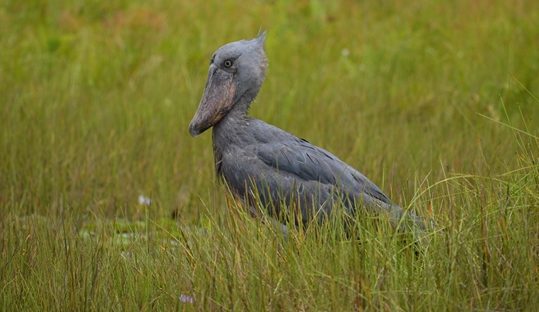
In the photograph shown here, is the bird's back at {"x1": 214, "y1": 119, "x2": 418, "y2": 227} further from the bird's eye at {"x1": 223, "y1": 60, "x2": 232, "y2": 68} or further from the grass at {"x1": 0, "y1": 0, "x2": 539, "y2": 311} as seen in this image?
the bird's eye at {"x1": 223, "y1": 60, "x2": 232, "y2": 68}

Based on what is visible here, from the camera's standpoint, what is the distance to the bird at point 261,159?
472 centimetres

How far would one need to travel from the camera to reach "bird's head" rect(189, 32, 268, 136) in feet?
16.8

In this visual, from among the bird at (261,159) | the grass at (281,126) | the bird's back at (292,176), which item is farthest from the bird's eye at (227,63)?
the grass at (281,126)

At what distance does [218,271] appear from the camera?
12.7ft

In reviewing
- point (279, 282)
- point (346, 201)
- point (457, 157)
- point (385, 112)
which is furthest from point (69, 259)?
point (385, 112)

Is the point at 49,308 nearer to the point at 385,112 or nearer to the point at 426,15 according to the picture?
the point at 385,112

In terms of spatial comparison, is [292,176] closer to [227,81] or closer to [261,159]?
[261,159]

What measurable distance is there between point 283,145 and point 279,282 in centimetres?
131

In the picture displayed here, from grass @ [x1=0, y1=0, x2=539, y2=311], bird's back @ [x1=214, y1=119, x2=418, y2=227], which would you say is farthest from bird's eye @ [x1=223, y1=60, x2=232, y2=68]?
grass @ [x1=0, y1=0, x2=539, y2=311]

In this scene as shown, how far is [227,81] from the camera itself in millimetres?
5133

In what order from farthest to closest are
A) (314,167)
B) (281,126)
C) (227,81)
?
(281,126) → (227,81) → (314,167)

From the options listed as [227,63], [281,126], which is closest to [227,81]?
[227,63]

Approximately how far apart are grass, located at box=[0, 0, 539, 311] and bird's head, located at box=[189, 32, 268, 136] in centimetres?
41

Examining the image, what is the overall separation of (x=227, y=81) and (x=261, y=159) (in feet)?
1.51
